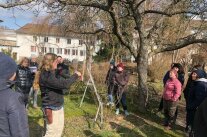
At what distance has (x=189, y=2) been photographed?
37.8 feet

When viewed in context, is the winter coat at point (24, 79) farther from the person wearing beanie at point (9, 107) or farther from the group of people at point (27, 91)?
the person wearing beanie at point (9, 107)

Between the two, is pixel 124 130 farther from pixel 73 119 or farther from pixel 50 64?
pixel 50 64

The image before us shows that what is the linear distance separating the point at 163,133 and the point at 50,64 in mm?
4313

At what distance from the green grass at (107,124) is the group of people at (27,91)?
1132 mm

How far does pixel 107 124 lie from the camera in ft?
33.0

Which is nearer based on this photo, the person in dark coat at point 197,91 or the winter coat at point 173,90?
the person in dark coat at point 197,91

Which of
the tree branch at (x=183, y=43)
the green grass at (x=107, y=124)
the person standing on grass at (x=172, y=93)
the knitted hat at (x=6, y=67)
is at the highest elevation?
the tree branch at (x=183, y=43)

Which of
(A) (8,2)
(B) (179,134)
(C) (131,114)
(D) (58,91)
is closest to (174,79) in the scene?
(B) (179,134)

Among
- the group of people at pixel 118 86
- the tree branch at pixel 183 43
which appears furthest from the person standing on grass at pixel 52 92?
the tree branch at pixel 183 43

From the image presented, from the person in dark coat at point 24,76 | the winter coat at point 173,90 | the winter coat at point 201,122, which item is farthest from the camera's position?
the person in dark coat at point 24,76

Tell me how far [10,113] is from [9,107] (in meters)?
0.06

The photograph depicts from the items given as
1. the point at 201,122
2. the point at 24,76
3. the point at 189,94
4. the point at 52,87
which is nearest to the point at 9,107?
the point at 201,122

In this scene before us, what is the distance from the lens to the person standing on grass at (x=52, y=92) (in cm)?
689

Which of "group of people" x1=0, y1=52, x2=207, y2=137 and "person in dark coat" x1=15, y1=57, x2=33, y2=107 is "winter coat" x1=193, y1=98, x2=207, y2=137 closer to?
"group of people" x1=0, y1=52, x2=207, y2=137
